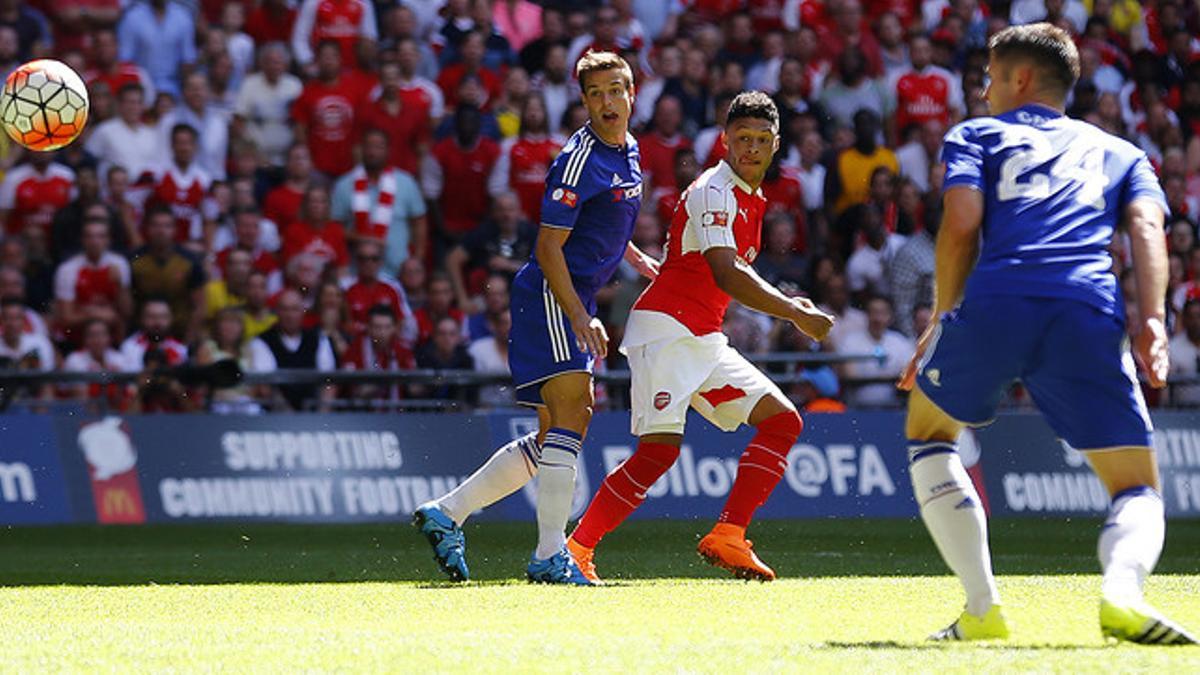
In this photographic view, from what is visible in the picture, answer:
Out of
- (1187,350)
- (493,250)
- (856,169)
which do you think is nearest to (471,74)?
(493,250)

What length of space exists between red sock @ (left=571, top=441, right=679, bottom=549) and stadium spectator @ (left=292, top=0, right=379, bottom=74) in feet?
31.8

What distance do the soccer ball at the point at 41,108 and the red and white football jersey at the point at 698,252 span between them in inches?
187

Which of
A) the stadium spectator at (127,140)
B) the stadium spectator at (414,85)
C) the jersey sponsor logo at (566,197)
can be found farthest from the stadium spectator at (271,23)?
the jersey sponsor logo at (566,197)

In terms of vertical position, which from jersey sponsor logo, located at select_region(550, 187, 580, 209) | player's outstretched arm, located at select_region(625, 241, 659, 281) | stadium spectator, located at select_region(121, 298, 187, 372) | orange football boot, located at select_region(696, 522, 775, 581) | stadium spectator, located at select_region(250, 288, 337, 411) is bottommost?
orange football boot, located at select_region(696, 522, 775, 581)

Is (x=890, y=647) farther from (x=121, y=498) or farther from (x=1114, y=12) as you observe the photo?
(x=1114, y=12)

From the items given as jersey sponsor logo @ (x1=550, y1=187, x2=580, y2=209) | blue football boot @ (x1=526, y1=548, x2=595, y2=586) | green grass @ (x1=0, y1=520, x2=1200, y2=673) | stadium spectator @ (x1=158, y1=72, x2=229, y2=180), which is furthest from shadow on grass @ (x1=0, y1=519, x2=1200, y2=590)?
stadium spectator @ (x1=158, y1=72, x2=229, y2=180)

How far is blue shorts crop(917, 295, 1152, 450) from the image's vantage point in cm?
646

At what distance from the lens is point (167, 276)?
17000 mm

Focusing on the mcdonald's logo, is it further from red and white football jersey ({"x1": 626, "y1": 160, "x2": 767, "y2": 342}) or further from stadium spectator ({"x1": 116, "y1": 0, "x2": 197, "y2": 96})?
red and white football jersey ({"x1": 626, "y1": 160, "x2": 767, "y2": 342})

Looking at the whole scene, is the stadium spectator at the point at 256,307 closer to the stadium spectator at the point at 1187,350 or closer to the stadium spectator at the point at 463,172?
the stadium spectator at the point at 463,172

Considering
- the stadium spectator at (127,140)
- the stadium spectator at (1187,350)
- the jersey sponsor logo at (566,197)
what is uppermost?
the stadium spectator at (127,140)

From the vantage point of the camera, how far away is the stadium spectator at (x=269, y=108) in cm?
1847

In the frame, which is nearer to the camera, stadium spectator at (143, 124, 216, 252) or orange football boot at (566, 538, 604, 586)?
orange football boot at (566, 538, 604, 586)

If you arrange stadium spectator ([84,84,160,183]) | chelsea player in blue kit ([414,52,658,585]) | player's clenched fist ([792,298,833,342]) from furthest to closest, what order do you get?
1. stadium spectator ([84,84,160,183])
2. chelsea player in blue kit ([414,52,658,585])
3. player's clenched fist ([792,298,833,342])
